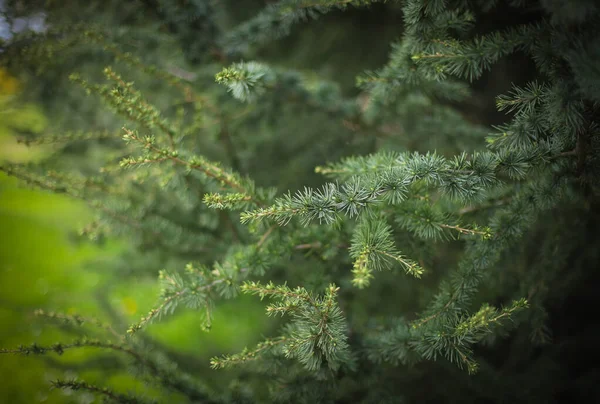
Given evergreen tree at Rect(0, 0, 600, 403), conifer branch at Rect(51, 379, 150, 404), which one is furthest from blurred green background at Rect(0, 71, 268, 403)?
conifer branch at Rect(51, 379, 150, 404)

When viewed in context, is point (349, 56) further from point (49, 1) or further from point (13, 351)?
point (13, 351)

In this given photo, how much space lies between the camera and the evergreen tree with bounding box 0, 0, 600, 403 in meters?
1.29

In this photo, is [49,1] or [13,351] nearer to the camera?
[13,351]

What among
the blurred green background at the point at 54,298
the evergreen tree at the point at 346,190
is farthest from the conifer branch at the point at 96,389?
the blurred green background at the point at 54,298

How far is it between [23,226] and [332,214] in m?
4.44

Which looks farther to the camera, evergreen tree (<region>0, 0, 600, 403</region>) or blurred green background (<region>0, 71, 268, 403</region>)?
blurred green background (<region>0, 71, 268, 403</region>)

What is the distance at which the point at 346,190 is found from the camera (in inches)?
50.6

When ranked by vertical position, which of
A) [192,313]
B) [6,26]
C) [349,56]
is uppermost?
[349,56]

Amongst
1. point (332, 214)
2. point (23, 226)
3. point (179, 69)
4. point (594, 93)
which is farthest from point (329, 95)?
point (23, 226)

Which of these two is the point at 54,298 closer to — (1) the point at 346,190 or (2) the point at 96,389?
(2) the point at 96,389

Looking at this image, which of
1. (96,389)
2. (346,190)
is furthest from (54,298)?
(346,190)

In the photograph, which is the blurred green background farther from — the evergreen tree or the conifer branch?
the conifer branch

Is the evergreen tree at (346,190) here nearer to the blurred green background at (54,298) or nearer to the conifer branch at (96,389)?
the conifer branch at (96,389)

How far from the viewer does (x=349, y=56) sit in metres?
3.64
